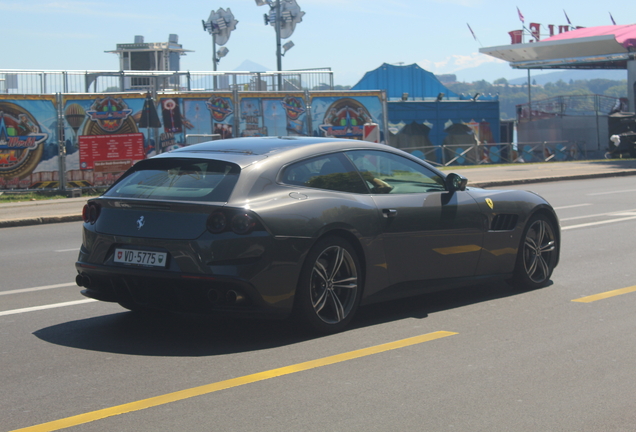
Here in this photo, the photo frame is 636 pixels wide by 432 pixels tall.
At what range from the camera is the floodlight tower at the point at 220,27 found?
152ft

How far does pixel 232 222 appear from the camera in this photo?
561 centimetres

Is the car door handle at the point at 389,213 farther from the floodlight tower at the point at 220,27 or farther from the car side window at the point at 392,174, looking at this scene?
the floodlight tower at the point at 220,27

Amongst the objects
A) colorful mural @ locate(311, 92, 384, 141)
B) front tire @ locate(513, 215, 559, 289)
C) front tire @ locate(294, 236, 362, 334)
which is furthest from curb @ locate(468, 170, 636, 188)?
front tire @ locate(294, 236, 362, 334)

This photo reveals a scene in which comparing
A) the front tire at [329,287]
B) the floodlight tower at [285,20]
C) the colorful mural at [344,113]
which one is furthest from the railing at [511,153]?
the front tire at [329,287]

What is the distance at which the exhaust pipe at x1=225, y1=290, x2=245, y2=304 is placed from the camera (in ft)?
18.2

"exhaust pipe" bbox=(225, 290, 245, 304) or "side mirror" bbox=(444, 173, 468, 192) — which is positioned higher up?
"side mirror" bbox=(444, 173, 468, 192)

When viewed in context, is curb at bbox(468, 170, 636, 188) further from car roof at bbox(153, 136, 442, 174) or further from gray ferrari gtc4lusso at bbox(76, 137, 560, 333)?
car roof at bbox(153, 136, 442, 174)

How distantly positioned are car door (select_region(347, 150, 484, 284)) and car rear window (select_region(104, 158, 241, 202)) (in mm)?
1219

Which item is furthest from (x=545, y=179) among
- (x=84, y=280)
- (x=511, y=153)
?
(x=84, y=280)

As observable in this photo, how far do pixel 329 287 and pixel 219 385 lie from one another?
151cm

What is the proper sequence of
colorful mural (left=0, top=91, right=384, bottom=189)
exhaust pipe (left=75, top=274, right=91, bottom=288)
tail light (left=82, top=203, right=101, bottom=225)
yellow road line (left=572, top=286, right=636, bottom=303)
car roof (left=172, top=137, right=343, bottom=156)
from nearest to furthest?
exhaust pipe (left=75, top=274, right=91, bottom=288)
tail light (left=82, top=203, right=101, bottom=225)
car roof (left=172, top=137, right=343, bottom=156)
yellow road line (left=572, top=286, right=636, bottom=303)
colorful mural (left=0, top=91, right=384, bottom=189)

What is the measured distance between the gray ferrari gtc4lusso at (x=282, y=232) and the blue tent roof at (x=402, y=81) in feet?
162

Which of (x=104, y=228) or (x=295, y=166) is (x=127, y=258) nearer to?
(x=104, y=228)

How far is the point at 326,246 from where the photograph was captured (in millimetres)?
6008
